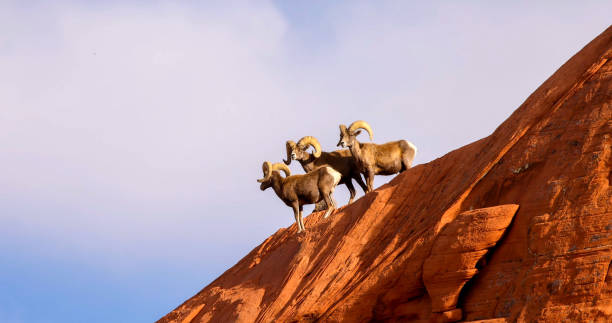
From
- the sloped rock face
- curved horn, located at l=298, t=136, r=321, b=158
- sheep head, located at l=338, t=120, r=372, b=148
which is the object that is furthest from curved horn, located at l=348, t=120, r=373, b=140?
the sloped rock face

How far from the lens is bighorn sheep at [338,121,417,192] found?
20609 millimetres

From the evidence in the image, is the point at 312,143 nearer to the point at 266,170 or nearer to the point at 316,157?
the point at 316,157

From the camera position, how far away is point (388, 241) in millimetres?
15484

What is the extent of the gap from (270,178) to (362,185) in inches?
87.4

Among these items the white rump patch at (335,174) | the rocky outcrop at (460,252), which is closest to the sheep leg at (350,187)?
the white rump patch at (335,174)

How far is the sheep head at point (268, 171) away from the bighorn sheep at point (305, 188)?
4cm

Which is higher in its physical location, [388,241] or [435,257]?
[388,241]

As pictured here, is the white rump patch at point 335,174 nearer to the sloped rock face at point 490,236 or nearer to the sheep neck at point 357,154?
the sheep neck at point 357,154

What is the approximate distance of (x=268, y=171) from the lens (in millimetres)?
21062

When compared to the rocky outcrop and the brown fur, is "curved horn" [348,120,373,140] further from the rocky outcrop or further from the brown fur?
the rocky outcrop

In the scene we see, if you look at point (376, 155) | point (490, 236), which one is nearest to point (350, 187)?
point (376, 155)

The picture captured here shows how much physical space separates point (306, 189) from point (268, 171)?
1.41 meters

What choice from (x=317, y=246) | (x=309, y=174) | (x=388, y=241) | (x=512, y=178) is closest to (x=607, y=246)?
(x=512, y=178)

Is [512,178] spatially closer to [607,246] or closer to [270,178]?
[607,246]
